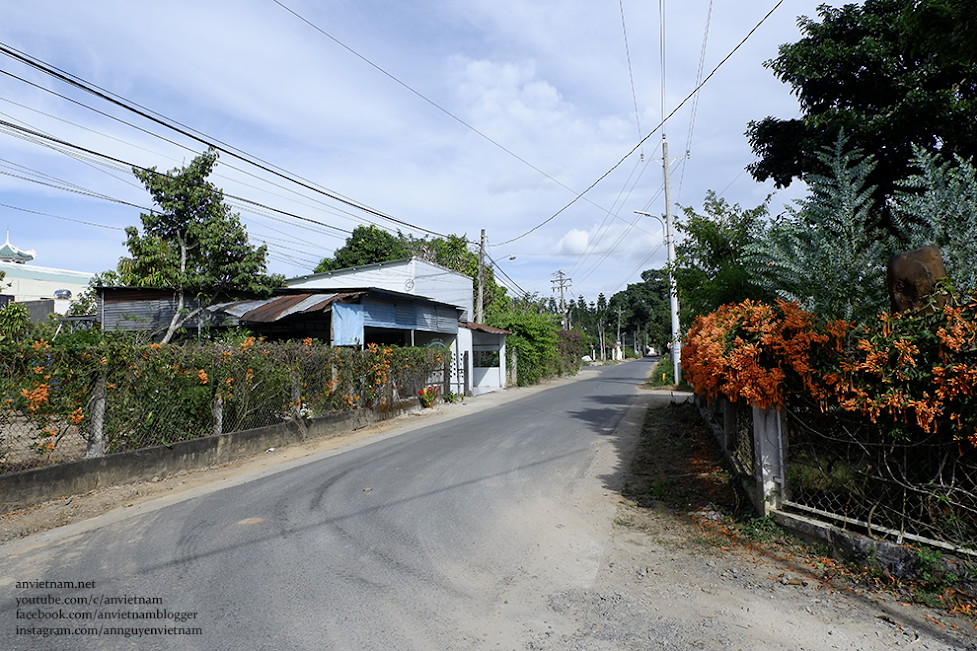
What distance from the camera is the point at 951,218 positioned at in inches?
249

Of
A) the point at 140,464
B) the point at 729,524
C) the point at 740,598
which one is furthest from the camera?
the point at 140,464

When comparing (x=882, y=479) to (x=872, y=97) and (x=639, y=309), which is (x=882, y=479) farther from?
(x=639, y=309)

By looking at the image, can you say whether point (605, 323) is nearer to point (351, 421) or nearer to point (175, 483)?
point (351, 421)

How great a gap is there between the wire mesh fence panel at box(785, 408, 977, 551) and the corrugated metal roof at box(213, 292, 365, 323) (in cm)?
1230

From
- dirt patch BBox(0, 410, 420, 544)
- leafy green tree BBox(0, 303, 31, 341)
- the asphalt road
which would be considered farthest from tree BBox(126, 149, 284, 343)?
the asphalt road

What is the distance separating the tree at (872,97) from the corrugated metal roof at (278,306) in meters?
11.1

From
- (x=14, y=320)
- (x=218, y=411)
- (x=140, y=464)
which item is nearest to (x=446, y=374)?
(x=218, y=411)

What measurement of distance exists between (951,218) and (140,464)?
427 inches

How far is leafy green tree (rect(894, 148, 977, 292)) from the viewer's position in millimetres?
6043

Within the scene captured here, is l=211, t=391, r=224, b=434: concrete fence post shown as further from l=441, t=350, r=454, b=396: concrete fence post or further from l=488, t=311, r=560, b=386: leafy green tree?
l=488, t=311, r=560, b=386: leafy green tree

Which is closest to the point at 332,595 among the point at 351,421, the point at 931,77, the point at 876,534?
the point at 876,534

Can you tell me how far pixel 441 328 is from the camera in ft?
66.4

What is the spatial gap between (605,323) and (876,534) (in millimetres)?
82570

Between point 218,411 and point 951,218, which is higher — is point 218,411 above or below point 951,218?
below
